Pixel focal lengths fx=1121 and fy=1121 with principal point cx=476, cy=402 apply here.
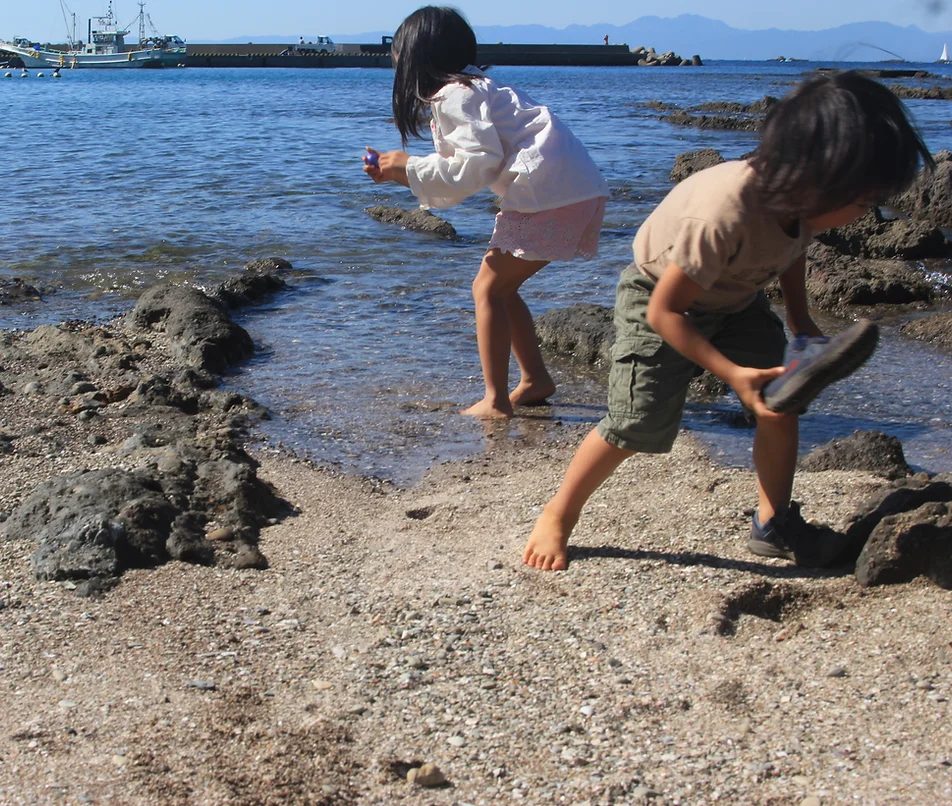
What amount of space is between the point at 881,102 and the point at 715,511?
4.99ft

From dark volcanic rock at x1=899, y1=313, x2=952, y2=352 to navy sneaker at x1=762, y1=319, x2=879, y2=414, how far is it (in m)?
4.16

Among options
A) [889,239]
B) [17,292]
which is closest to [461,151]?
[17,292]

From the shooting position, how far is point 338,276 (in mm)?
8625

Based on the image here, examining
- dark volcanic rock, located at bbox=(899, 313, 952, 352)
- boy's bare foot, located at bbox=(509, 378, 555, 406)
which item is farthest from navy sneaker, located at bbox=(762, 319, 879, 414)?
dark volcanic rock, located at bbox=(899, 313, 952, 352)

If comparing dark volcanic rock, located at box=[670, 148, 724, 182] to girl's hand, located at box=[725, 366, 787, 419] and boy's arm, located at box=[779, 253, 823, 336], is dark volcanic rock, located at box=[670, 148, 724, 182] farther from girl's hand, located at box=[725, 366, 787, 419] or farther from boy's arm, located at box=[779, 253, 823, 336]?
girl's hand, located at box=[725, 366, 787, 419]

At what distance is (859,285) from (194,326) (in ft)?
14.3

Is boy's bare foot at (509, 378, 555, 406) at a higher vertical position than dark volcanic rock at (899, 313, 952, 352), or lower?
lower

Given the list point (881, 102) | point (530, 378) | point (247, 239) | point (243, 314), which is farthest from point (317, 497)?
point (247, 239)

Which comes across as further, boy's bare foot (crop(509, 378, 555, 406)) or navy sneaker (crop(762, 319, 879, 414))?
boy's bare foot (crop(509, 378, 555, 406))

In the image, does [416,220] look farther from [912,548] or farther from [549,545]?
[912,548]

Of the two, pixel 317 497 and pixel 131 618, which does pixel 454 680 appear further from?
pixel 317 497

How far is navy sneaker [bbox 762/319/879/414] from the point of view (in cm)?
252

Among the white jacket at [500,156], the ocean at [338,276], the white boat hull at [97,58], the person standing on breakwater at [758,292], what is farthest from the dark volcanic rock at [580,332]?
the white boat hull at [97,58]

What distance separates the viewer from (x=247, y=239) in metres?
10.3
